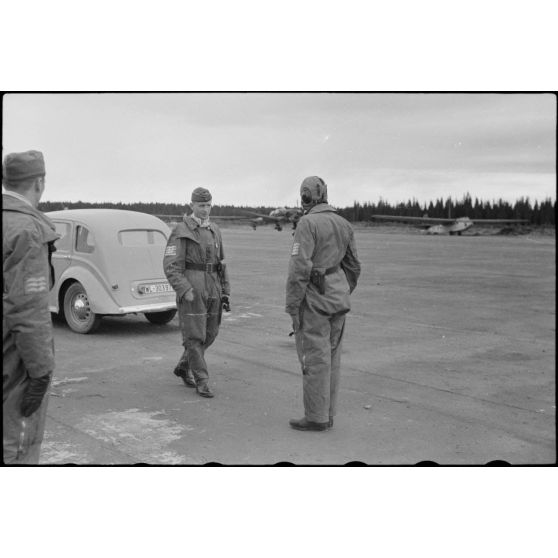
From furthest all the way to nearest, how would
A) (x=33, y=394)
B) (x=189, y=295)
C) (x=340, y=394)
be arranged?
(x=340, y=394) → (x=189, y=295) → (x=33, y=394)

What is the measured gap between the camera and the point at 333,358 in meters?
5.29

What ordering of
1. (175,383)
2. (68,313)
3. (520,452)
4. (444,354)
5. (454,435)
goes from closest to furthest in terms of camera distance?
(520,452) < (454,435) < (175,383) < (444,354) < (68,313)

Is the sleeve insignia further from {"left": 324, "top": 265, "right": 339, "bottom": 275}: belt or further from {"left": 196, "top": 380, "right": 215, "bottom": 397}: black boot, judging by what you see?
{"left": 324, "top": 265, "right": 339, "bottom": 275}: belt

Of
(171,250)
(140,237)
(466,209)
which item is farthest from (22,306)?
(140,237)

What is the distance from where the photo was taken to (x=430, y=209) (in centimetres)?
717

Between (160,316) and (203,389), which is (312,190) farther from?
(160,316)

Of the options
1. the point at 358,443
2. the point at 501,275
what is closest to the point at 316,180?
the point at 358,443

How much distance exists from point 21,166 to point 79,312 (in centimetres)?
636

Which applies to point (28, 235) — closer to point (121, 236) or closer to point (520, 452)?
point (520, 452)

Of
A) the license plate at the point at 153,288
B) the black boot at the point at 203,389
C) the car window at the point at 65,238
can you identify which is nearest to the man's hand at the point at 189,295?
the black boot at the point at 203,389

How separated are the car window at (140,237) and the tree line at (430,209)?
2.17 m

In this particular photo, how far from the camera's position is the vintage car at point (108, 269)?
30.2 ft

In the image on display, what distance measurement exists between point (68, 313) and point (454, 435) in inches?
245

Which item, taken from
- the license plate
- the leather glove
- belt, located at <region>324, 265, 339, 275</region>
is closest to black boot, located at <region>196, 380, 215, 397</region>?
belt, located at <region>324, 265, 339, 275</region>
